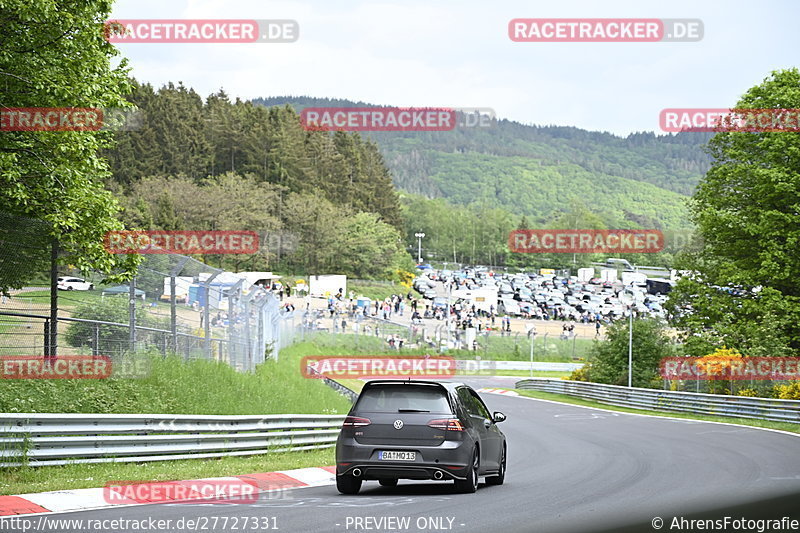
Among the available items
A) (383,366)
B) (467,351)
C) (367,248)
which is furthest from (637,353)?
(367,248)

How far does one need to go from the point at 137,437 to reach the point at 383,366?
143ft

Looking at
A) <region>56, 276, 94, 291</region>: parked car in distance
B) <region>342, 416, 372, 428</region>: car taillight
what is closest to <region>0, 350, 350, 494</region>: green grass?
<region>56, 276, 94, 291</region>: parked car in distance

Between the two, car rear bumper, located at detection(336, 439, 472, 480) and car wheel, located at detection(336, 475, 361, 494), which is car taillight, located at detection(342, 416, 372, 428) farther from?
car wheel, located at detection(336, 475, 361, 494)

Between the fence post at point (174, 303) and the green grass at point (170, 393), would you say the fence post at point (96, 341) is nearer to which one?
the green grass at point (170, 393)

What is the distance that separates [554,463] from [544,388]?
36972 mm

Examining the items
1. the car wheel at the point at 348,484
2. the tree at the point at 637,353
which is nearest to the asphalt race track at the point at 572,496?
the car wheel at the point at 348,484

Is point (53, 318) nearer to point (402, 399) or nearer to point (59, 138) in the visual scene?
point (59, 138)

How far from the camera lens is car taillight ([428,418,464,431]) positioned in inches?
477

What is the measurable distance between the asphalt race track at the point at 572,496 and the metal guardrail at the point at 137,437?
10.1 feet

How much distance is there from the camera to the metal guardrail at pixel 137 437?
1283 centimetres

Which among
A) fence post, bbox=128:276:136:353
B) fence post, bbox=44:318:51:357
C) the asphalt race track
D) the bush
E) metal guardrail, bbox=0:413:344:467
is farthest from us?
the bush

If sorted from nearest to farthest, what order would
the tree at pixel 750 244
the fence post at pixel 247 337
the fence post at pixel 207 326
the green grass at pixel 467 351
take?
the fence post at pixel 207 326
the fence post at pixel 247 337
the tree at pixel 750 244
the green grass at pixel 467 351

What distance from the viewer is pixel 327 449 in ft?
69.2

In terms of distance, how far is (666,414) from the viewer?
132 ft
